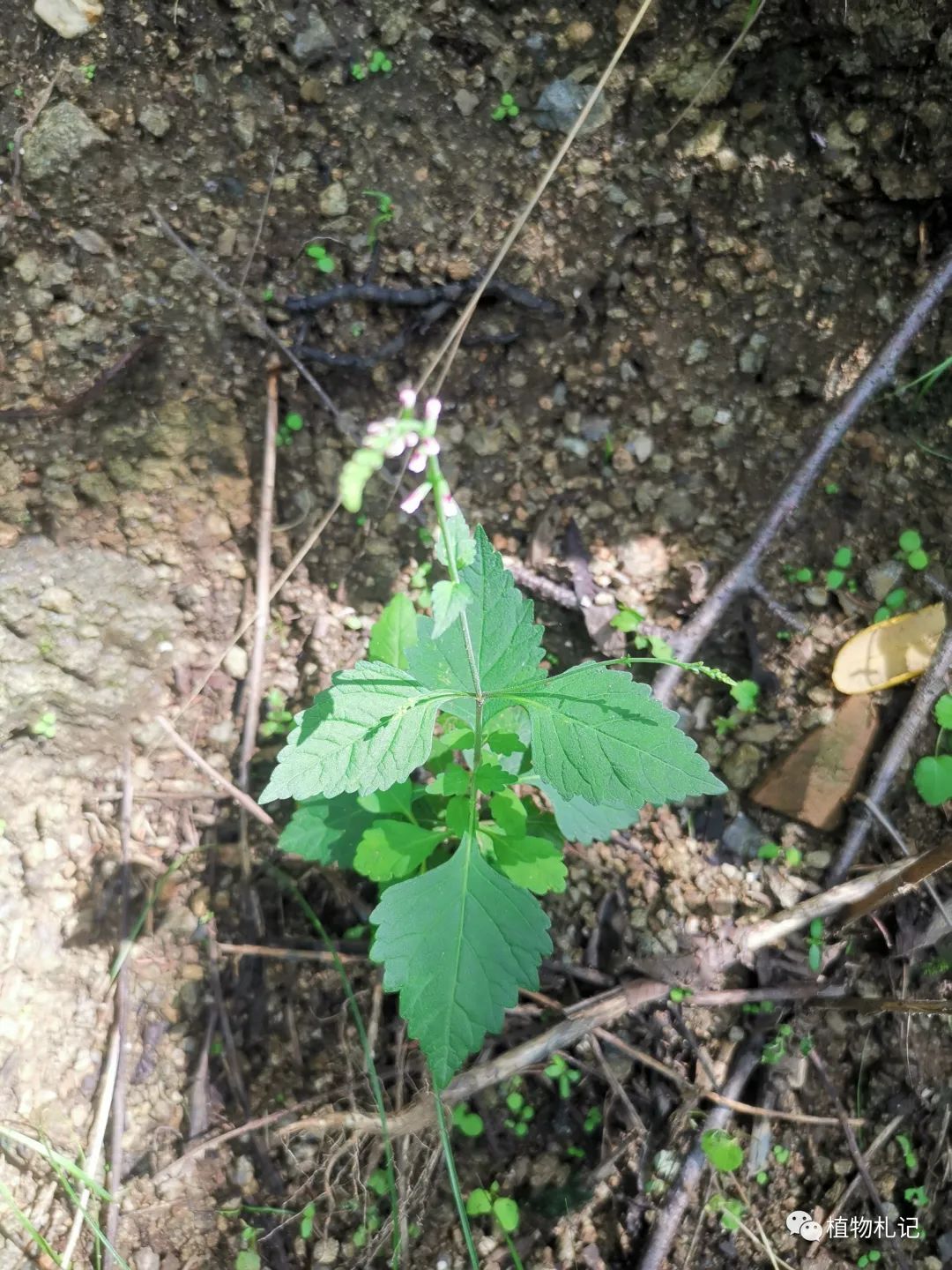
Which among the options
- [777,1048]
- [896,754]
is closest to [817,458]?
[896,754]

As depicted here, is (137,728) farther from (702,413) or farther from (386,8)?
(386,8)

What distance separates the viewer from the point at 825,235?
2.39 meters

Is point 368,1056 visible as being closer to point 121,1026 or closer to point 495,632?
point 121,1026

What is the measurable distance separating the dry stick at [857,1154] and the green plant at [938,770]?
2.35ft

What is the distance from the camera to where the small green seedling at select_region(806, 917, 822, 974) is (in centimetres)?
215

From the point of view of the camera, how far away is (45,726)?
2404 millimetres

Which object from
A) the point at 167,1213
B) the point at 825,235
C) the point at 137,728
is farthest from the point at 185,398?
the point at 167,1213

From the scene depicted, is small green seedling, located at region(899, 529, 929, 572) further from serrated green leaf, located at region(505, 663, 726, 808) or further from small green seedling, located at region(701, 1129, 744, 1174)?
small green seedling, located at region(701, 1129, 744, 1174)

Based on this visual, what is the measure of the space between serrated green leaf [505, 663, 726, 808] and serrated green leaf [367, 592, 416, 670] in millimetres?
524

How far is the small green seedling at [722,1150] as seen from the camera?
2.04 meters

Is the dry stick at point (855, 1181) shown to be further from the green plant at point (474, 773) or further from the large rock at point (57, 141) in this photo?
the large rock at point (57, 141)

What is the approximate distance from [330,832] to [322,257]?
162cm

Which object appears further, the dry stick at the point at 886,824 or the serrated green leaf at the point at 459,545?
the dry stick at the point at 886,824
